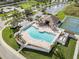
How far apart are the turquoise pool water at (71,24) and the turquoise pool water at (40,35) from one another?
24.0ft

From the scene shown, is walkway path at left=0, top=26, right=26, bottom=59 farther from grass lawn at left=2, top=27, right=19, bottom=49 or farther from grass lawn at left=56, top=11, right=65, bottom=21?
grass lawn at left=56, top=11, right=65, bottom=21

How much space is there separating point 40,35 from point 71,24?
1286 cm

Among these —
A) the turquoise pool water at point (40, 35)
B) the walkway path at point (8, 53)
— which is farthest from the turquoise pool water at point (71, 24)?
the walkway path at point (8, 53)

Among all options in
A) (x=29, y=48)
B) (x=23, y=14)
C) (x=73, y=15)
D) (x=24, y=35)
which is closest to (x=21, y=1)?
(x=23, y=14)

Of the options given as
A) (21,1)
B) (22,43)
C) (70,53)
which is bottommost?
(70,53)

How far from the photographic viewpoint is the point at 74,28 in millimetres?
34000

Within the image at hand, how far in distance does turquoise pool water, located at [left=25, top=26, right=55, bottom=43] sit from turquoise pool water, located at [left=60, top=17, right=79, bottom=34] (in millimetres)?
7317

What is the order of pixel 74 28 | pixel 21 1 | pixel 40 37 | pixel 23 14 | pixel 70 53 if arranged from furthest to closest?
pixel 21 1 < pixel 23 14 < pixel 74 28 < pixel 40 37 < pixel 70 53

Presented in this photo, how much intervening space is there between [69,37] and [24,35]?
10101 mm

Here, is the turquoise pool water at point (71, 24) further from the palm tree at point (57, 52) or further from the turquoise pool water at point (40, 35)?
the palm tree at point (57, 52)

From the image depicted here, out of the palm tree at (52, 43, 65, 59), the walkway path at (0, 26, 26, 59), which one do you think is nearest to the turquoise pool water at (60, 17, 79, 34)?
the palm tree at (52, 43, 65, 59)

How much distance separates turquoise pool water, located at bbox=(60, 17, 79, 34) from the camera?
3313 centimetres

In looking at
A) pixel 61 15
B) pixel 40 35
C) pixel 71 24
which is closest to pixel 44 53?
pixel 40 35

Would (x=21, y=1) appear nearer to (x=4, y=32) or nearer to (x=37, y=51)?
(x=4, y=32)
